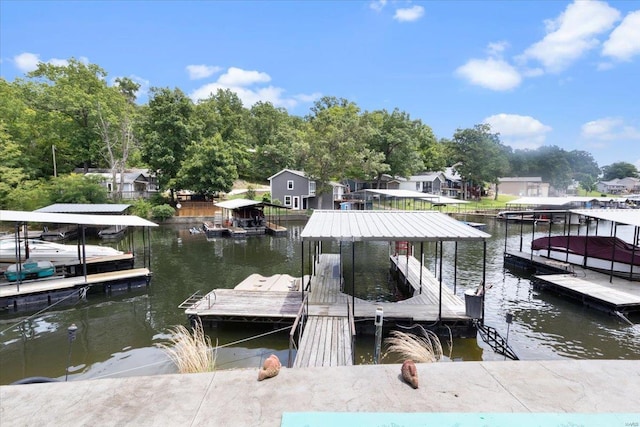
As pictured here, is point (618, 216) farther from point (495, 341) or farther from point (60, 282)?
point (60, 282)

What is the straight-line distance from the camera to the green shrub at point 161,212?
3778 cm

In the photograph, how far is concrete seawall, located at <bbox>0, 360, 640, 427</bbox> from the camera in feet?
14.0

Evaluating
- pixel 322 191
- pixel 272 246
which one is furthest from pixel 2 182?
pixel 322 191

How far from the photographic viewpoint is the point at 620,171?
123 m

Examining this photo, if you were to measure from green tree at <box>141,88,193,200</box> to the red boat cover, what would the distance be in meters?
38.2

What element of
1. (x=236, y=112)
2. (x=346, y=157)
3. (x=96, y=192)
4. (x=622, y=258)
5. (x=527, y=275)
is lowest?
(x=527, y=275)

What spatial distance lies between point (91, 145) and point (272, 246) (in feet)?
100

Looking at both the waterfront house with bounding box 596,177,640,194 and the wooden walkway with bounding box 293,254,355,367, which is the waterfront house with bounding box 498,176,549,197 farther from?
the wooden walkway with bounding box 293,254,355,367

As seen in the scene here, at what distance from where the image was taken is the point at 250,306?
11.5 m

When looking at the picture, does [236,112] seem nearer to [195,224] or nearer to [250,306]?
[195,224]

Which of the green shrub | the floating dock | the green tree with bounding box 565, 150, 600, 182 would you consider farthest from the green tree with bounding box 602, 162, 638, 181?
the floating dock

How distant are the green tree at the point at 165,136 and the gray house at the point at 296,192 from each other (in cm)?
1180

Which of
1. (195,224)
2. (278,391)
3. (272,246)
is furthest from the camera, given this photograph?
(195,224)

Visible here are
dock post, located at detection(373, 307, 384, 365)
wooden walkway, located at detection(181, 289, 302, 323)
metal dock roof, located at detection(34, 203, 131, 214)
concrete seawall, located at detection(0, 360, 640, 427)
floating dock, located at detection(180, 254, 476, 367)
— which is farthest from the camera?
→ metal dock roof, located at detection(34, 203, 131, 214)
